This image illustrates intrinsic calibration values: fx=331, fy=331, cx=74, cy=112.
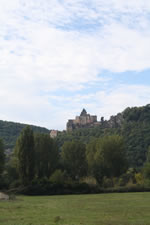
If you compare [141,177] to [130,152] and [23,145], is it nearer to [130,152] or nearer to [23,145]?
[23,145]

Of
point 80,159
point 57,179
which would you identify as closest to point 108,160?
point 80,159

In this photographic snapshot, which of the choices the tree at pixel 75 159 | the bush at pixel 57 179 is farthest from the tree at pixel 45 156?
the bush at pixel 57 179

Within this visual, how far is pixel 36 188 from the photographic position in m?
37.8

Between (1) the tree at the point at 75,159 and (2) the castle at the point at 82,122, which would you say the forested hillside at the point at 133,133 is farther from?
(2) the castle at the point at 82,122

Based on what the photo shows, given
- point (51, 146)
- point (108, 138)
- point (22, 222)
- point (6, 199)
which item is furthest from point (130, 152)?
point (22, 222)

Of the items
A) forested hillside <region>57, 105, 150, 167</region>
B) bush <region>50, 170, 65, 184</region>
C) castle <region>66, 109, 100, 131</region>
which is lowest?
bush <region>50, 170, 65, 184</region>

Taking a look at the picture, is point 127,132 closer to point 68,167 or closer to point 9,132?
point 68,167

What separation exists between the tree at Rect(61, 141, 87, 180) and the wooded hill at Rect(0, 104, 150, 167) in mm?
17763

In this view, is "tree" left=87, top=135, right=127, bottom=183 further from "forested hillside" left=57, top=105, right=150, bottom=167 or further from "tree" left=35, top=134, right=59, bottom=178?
"forested hillside" left=57, top=105, right=150, bottom=167

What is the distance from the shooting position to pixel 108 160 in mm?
54062

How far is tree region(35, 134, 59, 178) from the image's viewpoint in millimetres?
51531

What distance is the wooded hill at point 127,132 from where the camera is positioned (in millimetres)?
78537

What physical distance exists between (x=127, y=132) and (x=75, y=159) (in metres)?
43.6

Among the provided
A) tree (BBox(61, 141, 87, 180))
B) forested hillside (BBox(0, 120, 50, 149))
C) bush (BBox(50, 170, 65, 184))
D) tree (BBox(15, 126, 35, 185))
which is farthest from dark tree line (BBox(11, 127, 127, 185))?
forested hillside (BBox(0, 120, 50, 149))
